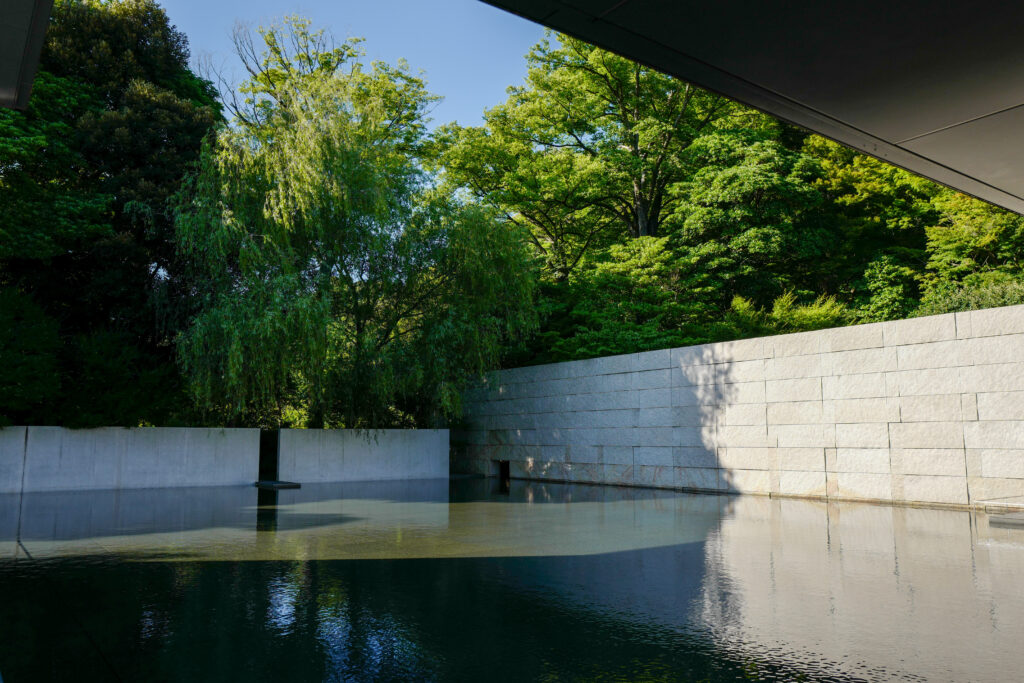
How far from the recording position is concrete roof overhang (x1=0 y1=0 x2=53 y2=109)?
2.16 meters

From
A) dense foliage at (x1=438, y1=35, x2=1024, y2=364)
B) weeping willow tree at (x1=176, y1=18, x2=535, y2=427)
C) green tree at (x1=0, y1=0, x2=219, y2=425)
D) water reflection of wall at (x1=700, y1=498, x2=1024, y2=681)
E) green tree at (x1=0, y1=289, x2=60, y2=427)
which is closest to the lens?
water reflection of wall at (x1=700, y1=498, x2=1024, y2=681)

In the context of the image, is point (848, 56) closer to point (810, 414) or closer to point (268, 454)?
point (810, 414)

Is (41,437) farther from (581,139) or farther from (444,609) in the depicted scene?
(581,139)

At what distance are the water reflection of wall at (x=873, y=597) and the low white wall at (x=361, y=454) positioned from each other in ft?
32.8

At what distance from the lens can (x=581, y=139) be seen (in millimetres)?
23312

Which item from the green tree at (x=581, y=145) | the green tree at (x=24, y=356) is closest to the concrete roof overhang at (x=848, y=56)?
the green tree at (x=24, y=356)

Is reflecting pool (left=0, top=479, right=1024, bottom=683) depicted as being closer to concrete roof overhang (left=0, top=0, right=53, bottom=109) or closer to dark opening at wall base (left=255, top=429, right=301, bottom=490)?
concrete roof overhang (left=0, top=0, right=53, bottom=109)

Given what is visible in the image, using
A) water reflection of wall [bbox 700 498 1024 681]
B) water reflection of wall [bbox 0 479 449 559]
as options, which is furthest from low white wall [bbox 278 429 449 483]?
water reflection of wall [bbox 700 498 1024 681]

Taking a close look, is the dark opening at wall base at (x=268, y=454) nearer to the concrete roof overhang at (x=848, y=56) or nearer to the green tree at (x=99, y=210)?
the green tree at (x=99, y=210)

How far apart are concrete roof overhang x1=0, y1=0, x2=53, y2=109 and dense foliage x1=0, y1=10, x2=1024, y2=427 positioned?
403 inches

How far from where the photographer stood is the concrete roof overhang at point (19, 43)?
7.10ft

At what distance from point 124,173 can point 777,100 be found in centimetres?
1559

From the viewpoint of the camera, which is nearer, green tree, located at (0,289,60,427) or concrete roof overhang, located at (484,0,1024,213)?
concrete roof overhang, located at (484,0,1024,213)

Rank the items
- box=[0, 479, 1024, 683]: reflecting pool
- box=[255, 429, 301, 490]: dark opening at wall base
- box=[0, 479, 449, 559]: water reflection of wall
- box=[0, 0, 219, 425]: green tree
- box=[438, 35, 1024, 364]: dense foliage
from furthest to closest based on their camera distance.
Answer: box=[438, 35, 1024, 364]: dense foliage → box=[255, 429, 301, 490]: dark opening at wall base → box=[0, 0, 219, 425]: green tree → box=[0, 479, 449, 559]: water reflection of wall → box=[0, 479, 1024, 683]: reflecting pool
